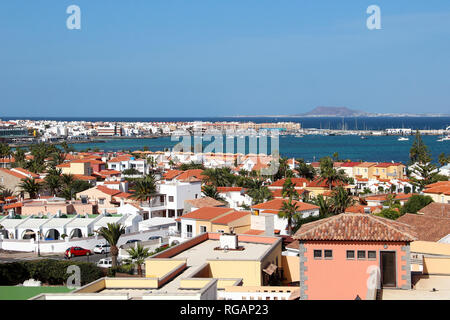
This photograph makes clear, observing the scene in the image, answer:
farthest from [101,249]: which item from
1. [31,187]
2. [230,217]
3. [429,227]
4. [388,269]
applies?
[388,269]

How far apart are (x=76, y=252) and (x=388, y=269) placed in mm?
21725

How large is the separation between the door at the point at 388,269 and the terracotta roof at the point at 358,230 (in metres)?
0.35

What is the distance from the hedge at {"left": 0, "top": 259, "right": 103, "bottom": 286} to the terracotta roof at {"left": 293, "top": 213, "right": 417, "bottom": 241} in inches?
498

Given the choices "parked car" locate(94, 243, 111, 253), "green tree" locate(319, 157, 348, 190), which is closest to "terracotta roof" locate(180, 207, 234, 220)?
"parked car" locate(94, 243, 111, 253)

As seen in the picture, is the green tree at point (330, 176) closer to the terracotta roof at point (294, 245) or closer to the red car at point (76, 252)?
the red car at point (76, 252)

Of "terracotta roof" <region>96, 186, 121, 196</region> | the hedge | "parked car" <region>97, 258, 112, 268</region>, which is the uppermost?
"terracotta roof" <region>96, 186, 121, 196</region>

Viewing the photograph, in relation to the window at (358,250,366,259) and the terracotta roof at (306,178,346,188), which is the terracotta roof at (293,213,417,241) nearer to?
the window at (358,250,366,259)

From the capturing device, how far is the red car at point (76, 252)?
30.2 meters

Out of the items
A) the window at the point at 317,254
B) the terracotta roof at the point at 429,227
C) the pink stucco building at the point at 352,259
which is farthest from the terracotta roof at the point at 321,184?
the window at the point at 317,254

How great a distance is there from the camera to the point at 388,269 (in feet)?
39.0

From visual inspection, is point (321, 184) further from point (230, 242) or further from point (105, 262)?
point (230, 242)

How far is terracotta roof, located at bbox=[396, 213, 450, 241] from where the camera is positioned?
883 inches
